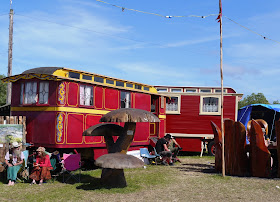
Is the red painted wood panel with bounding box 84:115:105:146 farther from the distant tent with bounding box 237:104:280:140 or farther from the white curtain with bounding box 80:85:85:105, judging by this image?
the distant tent with bounding box 237:104:280:140

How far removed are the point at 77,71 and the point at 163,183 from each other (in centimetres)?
444

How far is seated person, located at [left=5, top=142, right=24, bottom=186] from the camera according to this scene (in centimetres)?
873

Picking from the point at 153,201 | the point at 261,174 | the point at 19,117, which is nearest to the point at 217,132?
the point at 261,174

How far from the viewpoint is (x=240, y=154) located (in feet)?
33.1

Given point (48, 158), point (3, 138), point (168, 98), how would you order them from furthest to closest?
point (168, 98)
point (3, 138)
point (48, 158)

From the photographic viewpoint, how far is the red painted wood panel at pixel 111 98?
11531 millimetres

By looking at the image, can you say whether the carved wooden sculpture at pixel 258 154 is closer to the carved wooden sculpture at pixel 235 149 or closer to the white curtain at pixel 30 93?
the carved wooden sculpture at pixel 235 149

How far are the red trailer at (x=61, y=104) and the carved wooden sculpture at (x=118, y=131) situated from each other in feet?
4.66

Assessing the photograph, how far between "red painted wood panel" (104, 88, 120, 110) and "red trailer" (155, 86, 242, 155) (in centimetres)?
423

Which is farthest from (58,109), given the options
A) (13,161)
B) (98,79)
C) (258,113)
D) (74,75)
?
(258,113)

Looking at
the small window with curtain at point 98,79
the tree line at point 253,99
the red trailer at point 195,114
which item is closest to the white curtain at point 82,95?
the small window with curtain at point 98,79

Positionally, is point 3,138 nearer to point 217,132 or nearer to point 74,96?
point 74,96

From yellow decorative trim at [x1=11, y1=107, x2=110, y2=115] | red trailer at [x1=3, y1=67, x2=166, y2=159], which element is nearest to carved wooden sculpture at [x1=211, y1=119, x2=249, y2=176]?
red trailer at [x1=3, y1=67, x2=166, y2=159]

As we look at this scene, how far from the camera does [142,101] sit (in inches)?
528
